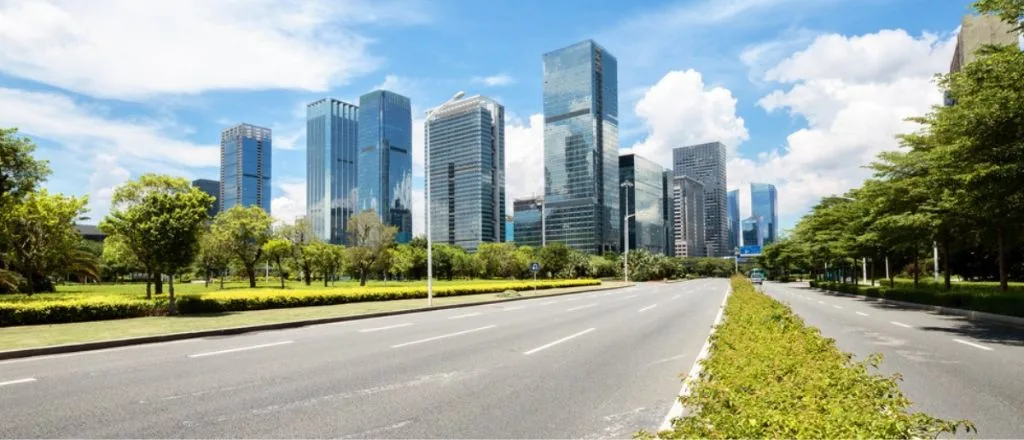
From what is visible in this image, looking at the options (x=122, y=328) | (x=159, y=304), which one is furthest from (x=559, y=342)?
(x=159, y=304)

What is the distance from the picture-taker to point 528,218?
7648 inches

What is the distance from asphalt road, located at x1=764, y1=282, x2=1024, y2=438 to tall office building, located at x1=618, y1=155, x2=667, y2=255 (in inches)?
6497

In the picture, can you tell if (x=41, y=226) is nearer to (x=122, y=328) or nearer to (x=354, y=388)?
(x=122, y=328)

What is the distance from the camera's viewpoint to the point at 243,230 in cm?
4541

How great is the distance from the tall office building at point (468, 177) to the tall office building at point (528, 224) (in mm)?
7240

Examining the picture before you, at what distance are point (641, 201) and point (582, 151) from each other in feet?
98.0

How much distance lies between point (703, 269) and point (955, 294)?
133091 millimetres

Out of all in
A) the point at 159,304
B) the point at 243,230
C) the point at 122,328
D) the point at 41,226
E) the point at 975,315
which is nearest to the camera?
the point at 122,328

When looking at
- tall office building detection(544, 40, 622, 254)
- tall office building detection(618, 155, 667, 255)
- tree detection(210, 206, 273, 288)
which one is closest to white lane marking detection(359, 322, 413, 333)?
tree detection(210, 206, 273, 288)

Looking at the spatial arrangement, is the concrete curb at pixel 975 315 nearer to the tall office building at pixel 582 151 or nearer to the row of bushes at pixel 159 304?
the row of bushes at pixel 159 304

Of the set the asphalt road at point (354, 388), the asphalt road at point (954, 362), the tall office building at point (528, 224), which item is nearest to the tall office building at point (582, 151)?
the tall office building at point (528, 224)

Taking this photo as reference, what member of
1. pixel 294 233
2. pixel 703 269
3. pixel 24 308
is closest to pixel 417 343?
pixel 24 308

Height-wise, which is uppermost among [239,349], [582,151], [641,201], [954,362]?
[582,151]

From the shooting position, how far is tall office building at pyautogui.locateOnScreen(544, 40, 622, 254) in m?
173
